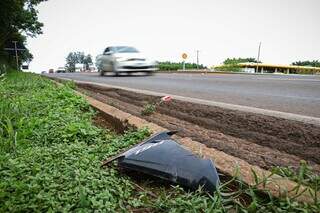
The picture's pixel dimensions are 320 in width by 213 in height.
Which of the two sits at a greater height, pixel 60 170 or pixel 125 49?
pixel 125 49

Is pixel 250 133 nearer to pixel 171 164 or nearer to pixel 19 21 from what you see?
pixel 171 164

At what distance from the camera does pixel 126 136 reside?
3.77 meters

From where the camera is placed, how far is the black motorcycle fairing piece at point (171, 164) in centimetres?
254

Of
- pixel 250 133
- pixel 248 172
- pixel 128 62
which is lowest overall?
pixel 250 133

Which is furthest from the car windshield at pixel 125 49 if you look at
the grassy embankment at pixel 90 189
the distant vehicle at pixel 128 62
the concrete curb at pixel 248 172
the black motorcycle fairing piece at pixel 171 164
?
the black motorcycle fairing piece at pixel 171 164

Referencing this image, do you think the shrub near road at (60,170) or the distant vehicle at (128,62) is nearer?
the shrub near road at (60,170)

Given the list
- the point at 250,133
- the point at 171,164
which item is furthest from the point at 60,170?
the point at 250,133

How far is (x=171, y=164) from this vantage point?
2.69 m

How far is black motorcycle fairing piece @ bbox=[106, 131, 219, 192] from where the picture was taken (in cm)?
254

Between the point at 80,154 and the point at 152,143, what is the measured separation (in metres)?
0.67

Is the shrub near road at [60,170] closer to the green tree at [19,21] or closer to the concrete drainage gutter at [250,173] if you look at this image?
the concrete drainage gutter at [250,173]

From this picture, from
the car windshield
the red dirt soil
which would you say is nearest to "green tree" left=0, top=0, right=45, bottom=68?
the car windshield

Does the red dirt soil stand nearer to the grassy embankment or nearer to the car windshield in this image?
the grassy embankment

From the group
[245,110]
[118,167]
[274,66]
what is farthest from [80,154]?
[274,66]
